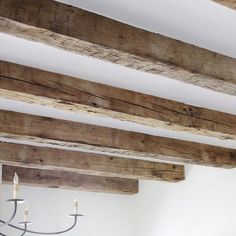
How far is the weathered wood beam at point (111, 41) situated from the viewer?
67.6 inches

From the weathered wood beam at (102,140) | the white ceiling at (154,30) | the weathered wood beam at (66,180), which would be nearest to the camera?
the white ceiling at (154,30)

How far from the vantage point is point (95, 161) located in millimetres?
4031

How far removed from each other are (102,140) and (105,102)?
762mm

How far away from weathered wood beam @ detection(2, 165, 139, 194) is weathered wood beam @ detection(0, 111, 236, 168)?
93cm

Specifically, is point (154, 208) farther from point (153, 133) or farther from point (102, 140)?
point (102, 140)

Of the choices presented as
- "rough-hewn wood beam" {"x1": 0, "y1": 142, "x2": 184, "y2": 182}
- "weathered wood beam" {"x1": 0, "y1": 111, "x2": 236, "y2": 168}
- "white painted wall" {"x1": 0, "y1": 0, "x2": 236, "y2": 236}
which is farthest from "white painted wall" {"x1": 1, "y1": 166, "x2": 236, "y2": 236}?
"weathered wood beam" {"x1": 0, "y1": 111, "x2": 236, "y2": 168}

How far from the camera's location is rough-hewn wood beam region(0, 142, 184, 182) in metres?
3.61

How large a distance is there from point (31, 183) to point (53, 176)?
0.24m

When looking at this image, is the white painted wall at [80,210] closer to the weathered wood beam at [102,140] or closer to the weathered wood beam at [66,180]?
the weathered wood beam at [66,180]

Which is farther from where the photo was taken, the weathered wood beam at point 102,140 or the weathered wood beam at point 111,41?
the weathered wood beam at point 102,140

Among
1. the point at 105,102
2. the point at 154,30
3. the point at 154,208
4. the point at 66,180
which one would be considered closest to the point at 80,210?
the point at 66,180

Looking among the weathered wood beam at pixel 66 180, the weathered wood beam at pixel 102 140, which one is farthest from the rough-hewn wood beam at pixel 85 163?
the weathered wood beam at pixel 66 180

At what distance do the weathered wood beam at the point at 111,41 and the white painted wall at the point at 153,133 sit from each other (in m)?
0.05

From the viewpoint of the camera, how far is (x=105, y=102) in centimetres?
263
